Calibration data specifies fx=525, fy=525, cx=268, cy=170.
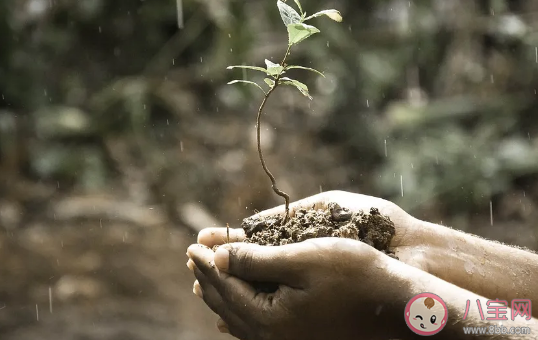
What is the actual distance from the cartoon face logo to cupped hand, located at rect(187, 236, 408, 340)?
0.9 inches

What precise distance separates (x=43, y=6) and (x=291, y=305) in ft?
16.9

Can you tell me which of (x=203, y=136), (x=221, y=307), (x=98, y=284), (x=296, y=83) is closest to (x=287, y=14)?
(x=296, y=83)

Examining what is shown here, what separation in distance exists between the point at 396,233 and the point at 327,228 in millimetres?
274

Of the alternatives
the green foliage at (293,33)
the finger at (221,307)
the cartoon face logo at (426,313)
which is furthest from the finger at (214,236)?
the cartoon face logo at (426,313)

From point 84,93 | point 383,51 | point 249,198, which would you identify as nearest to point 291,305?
point 249,198

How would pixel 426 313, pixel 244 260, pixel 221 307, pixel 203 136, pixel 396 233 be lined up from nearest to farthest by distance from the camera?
pixel 426 313
pixel 244 260
pixel 221 307
pixel 396 233
pixel 203 136

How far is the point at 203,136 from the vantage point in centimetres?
541

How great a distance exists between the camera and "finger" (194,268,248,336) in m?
1.40

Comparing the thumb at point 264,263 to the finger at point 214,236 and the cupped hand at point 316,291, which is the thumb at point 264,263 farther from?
the finger at point 214,236

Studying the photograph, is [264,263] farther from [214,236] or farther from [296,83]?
[296,83]

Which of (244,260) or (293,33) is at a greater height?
(293,33)

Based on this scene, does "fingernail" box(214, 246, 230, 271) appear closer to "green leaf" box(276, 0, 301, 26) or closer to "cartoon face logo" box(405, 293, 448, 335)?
"cartoon face logo" box(405, 293, 448, 335)

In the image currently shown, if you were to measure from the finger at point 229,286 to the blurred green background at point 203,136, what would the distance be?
192 cm

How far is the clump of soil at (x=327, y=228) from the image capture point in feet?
4.77
